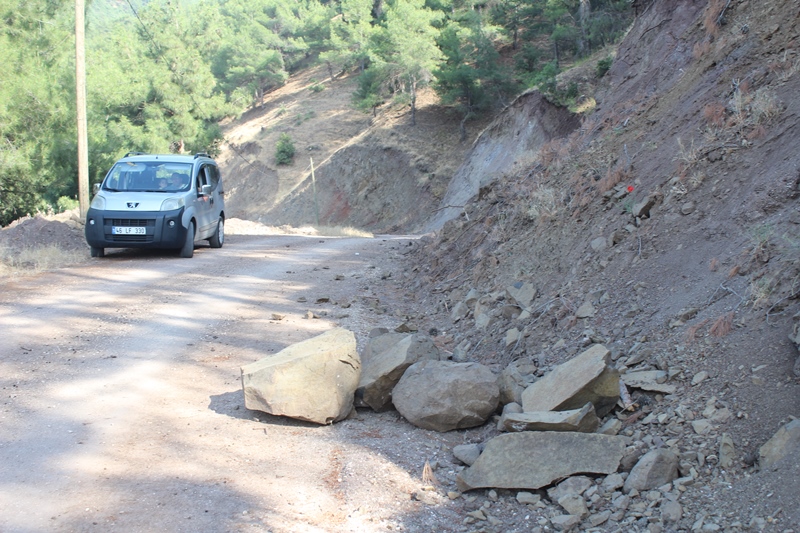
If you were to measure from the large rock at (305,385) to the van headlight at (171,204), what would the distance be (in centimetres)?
821

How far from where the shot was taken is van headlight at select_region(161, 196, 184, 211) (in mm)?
13063

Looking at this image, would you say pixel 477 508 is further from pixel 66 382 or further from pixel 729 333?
pixel 66 382

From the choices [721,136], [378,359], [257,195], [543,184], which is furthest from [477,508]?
[257,195]

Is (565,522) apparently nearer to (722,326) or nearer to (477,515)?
(477,515)

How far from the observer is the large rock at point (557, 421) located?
4742 millimetres

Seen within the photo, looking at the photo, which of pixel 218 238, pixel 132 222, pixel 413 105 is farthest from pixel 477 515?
pixel 413 105

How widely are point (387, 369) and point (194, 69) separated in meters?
39.6

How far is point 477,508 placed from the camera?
4.44 m

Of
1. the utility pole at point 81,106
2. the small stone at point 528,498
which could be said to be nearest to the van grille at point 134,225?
the utility pole at point 81,106

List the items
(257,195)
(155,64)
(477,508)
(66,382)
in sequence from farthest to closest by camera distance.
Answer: (257,195) → (155,64) → (66,382) → (477,508)

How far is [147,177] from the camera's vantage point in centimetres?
1377

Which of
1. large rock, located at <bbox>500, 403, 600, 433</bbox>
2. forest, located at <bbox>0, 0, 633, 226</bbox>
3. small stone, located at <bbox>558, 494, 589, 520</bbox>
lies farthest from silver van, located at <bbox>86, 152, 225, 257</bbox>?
forest, located at <bbox>0, 0, 633, 226</bbox>

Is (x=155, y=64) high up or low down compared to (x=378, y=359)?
up

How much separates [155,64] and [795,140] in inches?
1547
